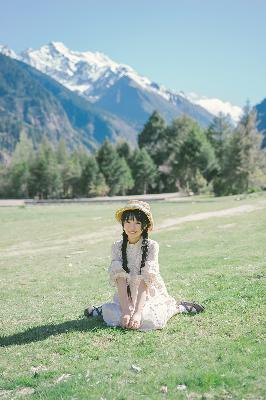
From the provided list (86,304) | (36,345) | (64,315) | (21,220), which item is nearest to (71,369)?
(36,345)

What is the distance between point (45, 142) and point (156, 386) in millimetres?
144326

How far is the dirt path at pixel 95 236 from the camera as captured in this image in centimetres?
3166

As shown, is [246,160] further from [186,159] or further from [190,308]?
[190,308]

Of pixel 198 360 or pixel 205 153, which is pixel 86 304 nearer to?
pixel 198 360

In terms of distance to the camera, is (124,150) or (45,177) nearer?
(45,177)

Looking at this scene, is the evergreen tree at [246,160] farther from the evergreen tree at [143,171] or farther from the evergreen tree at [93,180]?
the evergreen tree at [93,180]

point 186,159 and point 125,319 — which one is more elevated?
point 186,159

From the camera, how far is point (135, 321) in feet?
35.2

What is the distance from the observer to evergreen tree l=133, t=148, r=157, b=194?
122312 mm

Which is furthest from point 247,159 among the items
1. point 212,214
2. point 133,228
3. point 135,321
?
point 135,321

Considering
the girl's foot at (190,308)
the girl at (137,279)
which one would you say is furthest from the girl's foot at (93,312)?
the girl's foot at (190,308)

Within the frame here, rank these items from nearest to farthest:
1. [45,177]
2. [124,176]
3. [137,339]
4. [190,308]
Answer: [137,339]
[190,308]
[124,176]
[45,177]

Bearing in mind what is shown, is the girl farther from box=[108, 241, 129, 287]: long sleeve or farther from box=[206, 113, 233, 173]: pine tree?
box=[206, 113, 233, 173]: pine tree

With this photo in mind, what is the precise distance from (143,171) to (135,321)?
111908 millimetres
